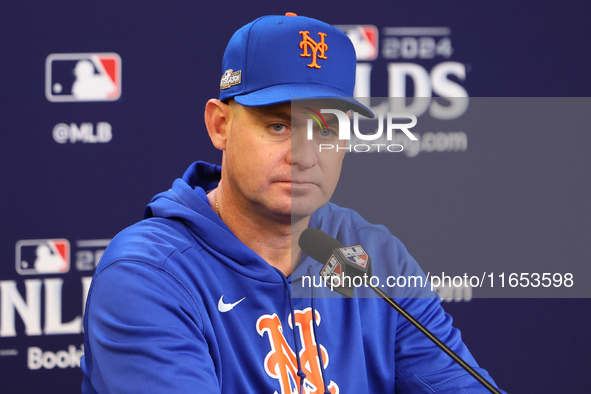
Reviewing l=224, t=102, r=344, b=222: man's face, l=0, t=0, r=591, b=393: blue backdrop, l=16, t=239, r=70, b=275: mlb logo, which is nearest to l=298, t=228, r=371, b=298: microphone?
l=224, t=102, r=344, b=222: man's face

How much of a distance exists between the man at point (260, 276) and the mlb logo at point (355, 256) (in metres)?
0.16

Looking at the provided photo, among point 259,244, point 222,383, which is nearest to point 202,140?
point 259,244

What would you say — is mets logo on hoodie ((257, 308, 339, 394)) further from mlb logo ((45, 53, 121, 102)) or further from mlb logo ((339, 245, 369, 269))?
mlb logo ((45, 53, 121, 102))

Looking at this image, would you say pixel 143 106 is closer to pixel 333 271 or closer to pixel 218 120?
pixel 218 120

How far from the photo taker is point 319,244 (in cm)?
89

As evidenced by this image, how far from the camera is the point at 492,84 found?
1914 mm

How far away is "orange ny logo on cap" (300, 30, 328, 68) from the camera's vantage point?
99cm

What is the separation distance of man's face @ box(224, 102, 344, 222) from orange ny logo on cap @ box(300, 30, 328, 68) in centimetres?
8

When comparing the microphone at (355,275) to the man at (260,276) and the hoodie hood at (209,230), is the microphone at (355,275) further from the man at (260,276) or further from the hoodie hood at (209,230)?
the hoodie hood at (209,230)

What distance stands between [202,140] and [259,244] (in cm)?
79

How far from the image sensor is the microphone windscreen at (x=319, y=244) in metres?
0.87

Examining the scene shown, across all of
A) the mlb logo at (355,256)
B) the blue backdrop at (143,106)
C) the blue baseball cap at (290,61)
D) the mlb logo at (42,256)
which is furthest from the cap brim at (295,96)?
the mlb logo at (42,256)

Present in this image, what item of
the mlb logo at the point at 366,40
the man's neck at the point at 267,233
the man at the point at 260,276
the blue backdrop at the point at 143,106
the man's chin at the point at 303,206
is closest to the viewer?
the man at the point at 260,276

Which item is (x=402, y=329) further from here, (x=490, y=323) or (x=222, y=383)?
(x=490, y=323)
